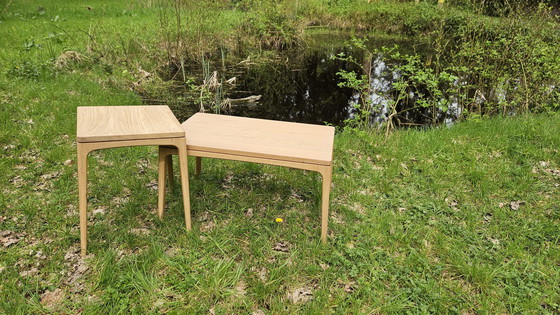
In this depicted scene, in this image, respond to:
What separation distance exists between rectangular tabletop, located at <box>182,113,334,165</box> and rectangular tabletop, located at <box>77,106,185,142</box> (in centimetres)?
18

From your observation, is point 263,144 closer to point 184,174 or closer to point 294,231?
point 184,174

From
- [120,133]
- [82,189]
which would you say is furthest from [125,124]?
[82,189]

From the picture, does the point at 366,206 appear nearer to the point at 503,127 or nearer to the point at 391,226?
the point at 391,226

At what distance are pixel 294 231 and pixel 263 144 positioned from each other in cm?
67

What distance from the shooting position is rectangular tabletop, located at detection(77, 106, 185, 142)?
1.99 m

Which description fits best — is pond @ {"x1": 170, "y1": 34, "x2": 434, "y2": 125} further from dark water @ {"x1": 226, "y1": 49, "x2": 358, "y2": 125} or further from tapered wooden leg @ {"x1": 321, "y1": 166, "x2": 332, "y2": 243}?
tapered wooden leg @ {"x1": 321, "y1": 166, "x2": 332, "y2": 243}

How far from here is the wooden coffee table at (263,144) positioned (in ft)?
7.11

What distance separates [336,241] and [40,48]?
694 cm

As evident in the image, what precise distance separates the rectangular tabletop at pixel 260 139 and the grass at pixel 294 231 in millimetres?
598

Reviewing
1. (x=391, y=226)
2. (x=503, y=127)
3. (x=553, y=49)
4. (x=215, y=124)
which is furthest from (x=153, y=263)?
(x=553, y=49)

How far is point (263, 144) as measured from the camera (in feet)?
7.57

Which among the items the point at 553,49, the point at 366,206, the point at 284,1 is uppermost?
the point at 284,1

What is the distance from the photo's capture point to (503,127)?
448cm

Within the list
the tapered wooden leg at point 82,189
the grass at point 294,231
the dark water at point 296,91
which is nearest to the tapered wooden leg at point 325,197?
the grass at point 294,231
